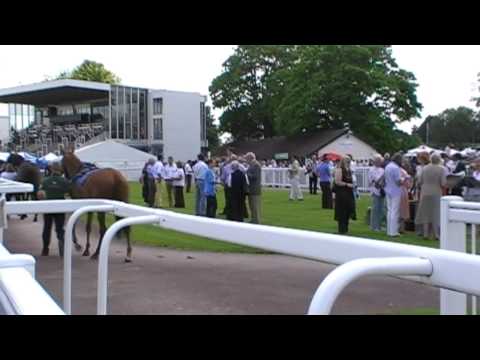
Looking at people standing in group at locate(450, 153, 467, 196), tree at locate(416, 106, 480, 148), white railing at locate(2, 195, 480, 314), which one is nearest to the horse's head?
people standing in group at locate(450, 153, 467, 196)

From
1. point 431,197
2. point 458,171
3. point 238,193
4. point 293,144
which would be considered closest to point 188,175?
point 238,193

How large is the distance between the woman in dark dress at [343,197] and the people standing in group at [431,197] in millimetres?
1507

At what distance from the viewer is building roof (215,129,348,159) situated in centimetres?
5281

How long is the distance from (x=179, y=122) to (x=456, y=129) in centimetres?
5864

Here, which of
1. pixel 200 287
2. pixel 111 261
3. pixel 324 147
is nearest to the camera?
pixel 200 287

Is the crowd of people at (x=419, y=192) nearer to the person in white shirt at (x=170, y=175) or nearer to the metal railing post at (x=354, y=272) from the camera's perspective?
the person in white shirt at (x=170, y=175)

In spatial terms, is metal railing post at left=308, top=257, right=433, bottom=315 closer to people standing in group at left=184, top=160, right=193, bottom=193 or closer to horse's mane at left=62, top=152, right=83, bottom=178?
horse's mane at left=62, top=152, right=83, bottom=178

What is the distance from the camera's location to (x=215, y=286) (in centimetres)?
801

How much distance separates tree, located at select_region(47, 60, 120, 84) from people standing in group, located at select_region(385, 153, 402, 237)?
→ 77.3 metres
